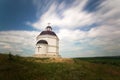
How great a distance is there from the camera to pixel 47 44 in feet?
146

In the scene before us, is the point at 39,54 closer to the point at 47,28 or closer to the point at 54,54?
the point at 54,54

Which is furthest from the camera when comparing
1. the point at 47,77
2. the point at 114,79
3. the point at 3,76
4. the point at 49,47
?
the point at 49,47

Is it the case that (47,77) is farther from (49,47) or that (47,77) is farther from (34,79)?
(49,47)

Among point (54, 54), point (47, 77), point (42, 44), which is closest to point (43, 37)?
point (42, 44)

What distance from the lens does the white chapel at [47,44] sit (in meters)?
42.9

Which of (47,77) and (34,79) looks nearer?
(34,79)

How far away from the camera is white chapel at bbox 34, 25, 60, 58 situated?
42859 millimetres

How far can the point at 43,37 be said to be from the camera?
148 ft

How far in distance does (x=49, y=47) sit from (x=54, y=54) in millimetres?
2836

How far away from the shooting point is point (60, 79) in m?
12.1

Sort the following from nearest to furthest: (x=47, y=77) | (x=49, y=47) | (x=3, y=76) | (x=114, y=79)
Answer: (x=3, y=76), (x=47, y=77), (x=114, y=79), (x=49, y=47)

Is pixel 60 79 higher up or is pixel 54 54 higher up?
pixel 54 54

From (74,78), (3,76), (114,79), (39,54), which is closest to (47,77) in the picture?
(74,78)

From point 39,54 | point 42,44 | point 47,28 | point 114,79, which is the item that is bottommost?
point 114,79
